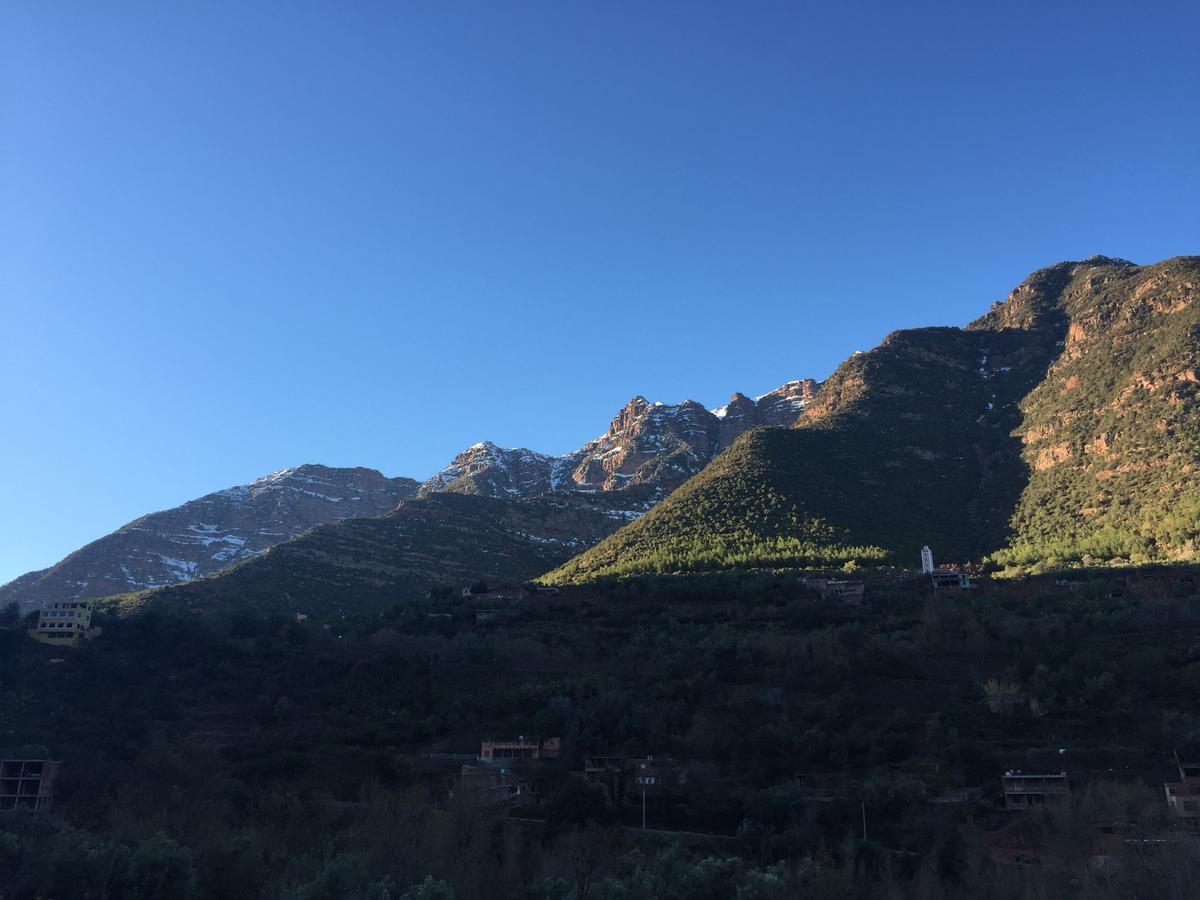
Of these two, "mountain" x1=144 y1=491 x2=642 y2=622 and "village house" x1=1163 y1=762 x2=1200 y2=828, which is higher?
"mountain" x1=144 y1=491 x2=642 y2=622

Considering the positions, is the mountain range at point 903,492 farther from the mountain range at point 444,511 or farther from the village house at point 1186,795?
the village house at point 1186,795

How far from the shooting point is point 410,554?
95.6 meters

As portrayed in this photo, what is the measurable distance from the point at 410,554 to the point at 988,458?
2227 inches

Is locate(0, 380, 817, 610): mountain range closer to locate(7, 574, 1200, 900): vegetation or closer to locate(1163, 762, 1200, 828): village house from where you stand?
locate(7, 574, 1200, 900): vegetation

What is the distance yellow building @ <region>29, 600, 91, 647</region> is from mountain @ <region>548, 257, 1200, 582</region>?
34041 millimetres

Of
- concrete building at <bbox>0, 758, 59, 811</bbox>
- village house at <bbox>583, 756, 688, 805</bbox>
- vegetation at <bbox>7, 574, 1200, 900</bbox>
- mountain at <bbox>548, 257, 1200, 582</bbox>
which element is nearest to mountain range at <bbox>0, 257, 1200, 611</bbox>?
mountain at <bbox>548, 257, 1200, 582</bbox>

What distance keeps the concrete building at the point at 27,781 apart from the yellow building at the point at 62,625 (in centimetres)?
2078

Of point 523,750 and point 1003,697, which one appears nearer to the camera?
point 1003,697

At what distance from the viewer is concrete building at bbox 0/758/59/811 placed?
40938 mm

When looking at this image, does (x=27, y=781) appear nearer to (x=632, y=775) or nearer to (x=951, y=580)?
(x=632, y=775)

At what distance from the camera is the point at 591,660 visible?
57.6 metres

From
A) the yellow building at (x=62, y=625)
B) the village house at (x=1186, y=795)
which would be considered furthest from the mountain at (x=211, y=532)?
the village house at (x=1186, y=795)

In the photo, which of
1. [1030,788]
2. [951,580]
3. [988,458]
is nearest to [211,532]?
[988,458]

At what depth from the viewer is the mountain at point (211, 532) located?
4904 inches
